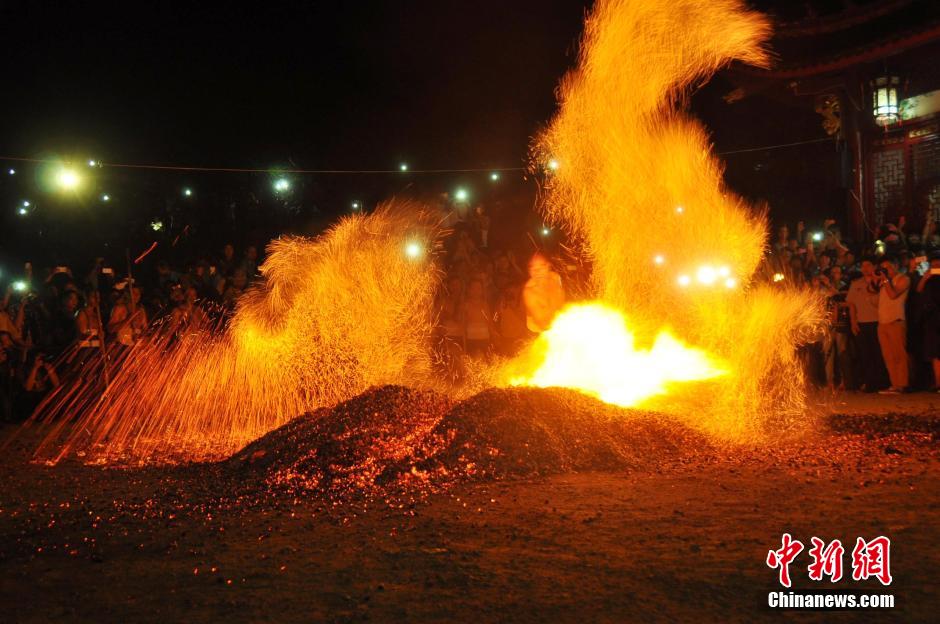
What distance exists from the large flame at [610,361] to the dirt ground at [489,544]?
1.84m

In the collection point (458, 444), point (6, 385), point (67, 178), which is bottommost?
point (458, 444)

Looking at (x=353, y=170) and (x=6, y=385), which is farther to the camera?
(x=353, y=170)

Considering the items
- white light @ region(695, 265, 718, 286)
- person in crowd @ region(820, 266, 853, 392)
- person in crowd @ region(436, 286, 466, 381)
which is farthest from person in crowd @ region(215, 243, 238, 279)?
person in crowd @ region(820, 266, 853, 392)

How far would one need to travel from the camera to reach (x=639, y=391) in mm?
8508

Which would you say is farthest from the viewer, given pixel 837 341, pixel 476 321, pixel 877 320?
pixel 476 321

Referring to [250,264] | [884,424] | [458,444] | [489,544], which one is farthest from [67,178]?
[884,424]

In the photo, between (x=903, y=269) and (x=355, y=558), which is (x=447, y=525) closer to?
(x=355, y=558)

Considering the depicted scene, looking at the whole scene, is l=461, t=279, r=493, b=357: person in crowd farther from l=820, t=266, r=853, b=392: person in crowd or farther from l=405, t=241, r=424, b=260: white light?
l=820, t=266, r=853, b=392: person in crowd

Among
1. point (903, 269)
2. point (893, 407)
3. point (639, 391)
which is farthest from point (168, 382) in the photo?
point (903, 269)

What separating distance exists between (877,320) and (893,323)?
14.9 inches

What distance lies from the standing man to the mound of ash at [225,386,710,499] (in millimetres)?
5600

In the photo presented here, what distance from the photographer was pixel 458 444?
6746mm

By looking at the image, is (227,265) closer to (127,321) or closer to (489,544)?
(127,321)

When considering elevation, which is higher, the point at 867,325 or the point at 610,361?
the point at 867,325
